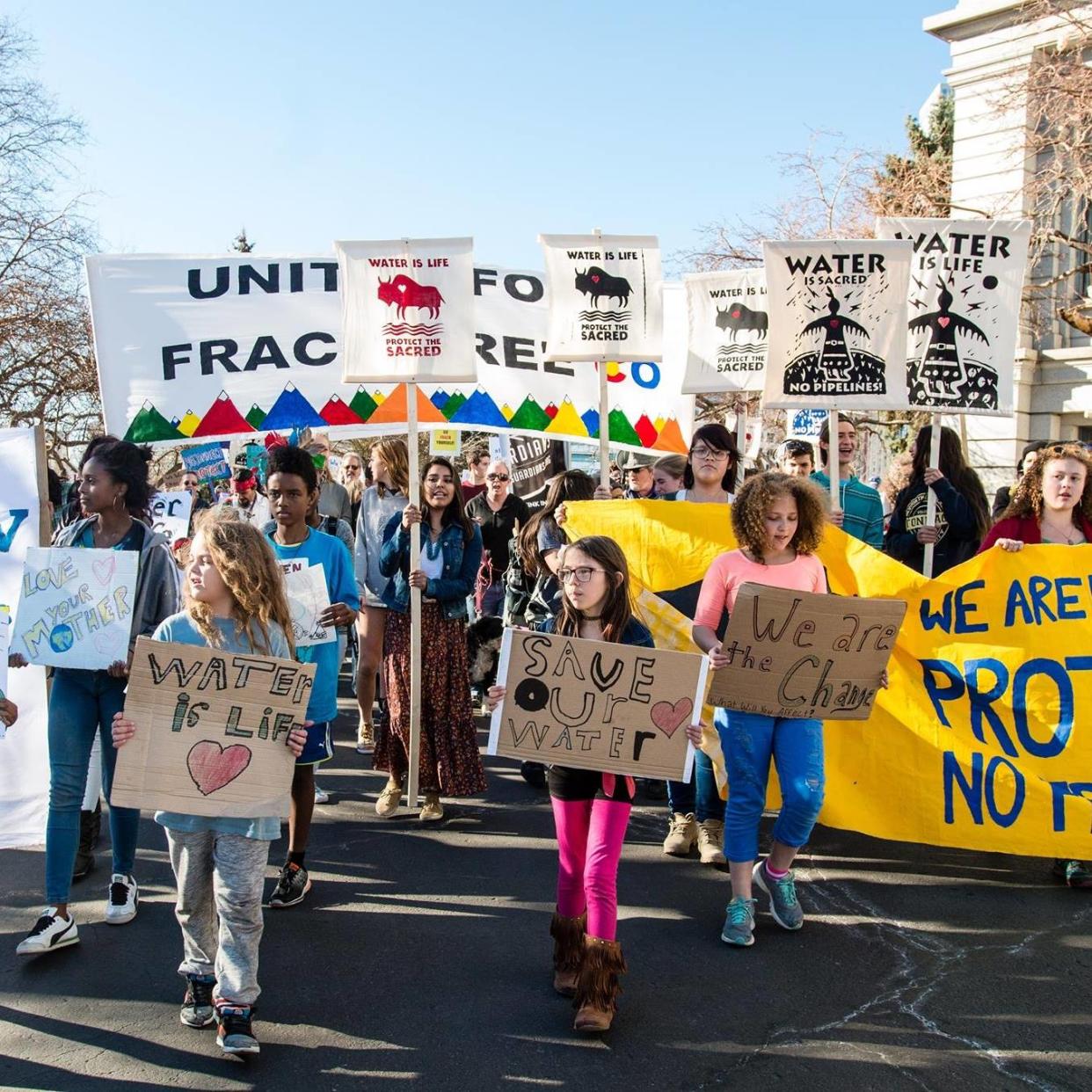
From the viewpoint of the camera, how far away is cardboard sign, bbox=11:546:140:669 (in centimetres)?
436

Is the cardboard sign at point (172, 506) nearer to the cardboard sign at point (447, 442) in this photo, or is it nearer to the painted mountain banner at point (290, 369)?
the painted mountain banner at point (290, 369)

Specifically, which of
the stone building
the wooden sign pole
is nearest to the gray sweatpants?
the wooden sign pole

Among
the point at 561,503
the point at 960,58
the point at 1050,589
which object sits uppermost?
the point at 960,58

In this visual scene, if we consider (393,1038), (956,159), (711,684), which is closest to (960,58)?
(956,159)

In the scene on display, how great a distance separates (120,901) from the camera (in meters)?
4.69

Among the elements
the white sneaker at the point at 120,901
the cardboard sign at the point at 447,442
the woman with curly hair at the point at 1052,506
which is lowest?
the white sneaker at the point at 120,901

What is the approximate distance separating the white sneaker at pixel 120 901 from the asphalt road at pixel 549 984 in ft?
0.18

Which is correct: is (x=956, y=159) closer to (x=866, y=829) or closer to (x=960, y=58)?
(x=960, y=58)

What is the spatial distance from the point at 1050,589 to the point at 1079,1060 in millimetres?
2364

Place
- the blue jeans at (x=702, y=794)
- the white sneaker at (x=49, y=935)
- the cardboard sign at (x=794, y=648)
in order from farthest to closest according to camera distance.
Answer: the blue jeans at (x=702, y=794), the cardboard sign at (x=794, y=648), the white sneaker at (x=49, y=935)

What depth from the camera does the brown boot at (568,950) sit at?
3.93 meters

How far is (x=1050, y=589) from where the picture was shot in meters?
5.32

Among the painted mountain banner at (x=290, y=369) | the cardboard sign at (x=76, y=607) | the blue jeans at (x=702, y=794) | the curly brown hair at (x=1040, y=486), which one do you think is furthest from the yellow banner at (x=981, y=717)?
the cardboard sign at (x=76, y=607)

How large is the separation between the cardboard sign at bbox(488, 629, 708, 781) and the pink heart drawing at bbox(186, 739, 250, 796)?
0.82 meters
